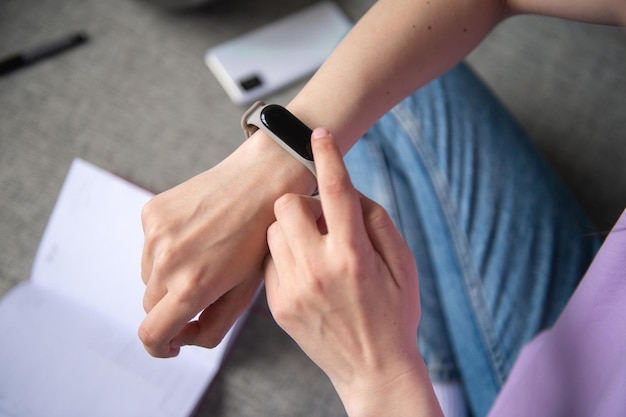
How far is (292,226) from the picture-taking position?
44 cm

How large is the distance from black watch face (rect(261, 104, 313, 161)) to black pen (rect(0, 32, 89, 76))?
72 cm

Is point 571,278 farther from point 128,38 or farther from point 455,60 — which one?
point 128,38

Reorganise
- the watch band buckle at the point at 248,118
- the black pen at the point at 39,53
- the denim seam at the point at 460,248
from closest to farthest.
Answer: the watch band buckle at the point at 248,118, the denim seam at the point at 460,248, the black pen at the point at 39,53

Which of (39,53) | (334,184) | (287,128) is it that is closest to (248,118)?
(287,128)

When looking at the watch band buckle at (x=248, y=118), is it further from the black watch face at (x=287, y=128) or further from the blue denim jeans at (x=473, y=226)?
the blue denim jeans at (x=473, y=226)

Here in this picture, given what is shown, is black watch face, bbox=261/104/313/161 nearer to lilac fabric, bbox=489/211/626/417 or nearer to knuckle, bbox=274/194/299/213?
knuckle, bbox=274/194/299/213

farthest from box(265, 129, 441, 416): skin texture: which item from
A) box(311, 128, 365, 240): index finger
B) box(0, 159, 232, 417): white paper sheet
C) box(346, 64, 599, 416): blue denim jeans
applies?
box(0, 159, 232, 417): white paper sheet

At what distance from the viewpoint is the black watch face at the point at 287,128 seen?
1.69 feet

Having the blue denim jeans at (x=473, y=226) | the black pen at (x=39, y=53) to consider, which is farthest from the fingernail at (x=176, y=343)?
the black pen at (x=39, y=53)

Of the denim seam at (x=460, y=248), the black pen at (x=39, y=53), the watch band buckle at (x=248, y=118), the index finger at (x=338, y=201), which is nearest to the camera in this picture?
the index finger at (x=338, y=201)

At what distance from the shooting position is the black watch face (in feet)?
1.69

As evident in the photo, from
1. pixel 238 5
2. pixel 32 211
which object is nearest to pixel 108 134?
pixel 32 211

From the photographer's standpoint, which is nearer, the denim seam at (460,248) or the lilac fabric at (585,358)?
the lilac fabric at (585,358)

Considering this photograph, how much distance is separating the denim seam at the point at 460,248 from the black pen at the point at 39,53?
2.27 feet
